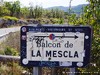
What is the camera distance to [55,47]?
3.95 meters

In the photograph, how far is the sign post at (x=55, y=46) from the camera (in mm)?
3904

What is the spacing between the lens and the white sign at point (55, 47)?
3.92 m

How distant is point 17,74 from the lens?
18.0 ft

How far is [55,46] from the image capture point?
12.9ft

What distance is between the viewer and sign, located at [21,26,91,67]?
12.8 ft

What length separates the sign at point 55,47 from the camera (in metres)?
3.91

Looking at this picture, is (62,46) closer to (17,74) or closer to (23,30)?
(23,30)

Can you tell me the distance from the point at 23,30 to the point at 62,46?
54 cm

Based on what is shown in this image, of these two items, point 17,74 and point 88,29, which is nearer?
point 88,29

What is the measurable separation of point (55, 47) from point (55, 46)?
14 mm

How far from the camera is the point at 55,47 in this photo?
395cm

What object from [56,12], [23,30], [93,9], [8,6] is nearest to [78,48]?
[23,30]

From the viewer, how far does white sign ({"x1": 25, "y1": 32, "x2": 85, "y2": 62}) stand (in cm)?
392

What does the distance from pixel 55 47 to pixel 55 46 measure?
14mm
